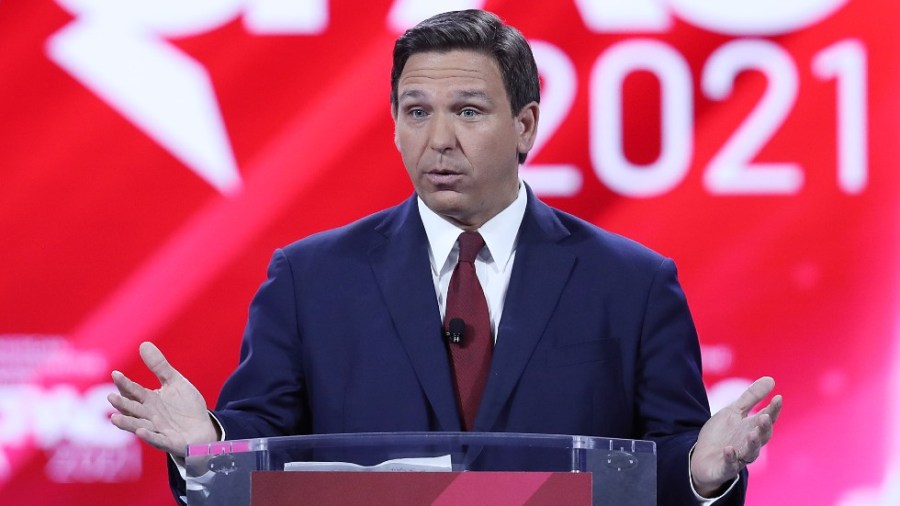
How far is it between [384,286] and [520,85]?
1.48 feet

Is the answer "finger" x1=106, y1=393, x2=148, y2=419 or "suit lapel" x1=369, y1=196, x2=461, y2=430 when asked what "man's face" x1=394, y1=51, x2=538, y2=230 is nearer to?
"suit lapel" x1=369, y1=196, x2=461, y2=430

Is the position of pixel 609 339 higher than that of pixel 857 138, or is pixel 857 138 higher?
pixel 857 138

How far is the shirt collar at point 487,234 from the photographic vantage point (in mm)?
2156

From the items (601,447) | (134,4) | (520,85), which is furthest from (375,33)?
(601,447)

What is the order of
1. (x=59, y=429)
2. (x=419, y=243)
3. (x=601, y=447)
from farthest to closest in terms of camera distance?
1. (x=59, y=429)
2. (x=419, y=243)
3. (x=601, y=447)

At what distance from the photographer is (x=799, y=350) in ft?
9.52

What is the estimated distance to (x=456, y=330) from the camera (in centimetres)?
202

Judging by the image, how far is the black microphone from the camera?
2.02m

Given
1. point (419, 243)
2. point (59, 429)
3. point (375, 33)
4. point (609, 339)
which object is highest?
point (375, 33)

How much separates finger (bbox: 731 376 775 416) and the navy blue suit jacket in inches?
11.4

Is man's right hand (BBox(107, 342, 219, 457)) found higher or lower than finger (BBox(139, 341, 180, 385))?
lower

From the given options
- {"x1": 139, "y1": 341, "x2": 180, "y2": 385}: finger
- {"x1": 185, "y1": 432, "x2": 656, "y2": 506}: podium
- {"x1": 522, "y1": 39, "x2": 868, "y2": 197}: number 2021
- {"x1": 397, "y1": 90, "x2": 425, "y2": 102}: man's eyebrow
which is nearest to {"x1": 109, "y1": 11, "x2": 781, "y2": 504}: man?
{"x1": 397, "y1": 90, "x2": 425, "y2": 102}: man's eyebrow

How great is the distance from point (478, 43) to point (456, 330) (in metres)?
0.51

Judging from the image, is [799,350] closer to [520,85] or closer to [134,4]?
[520,85]
